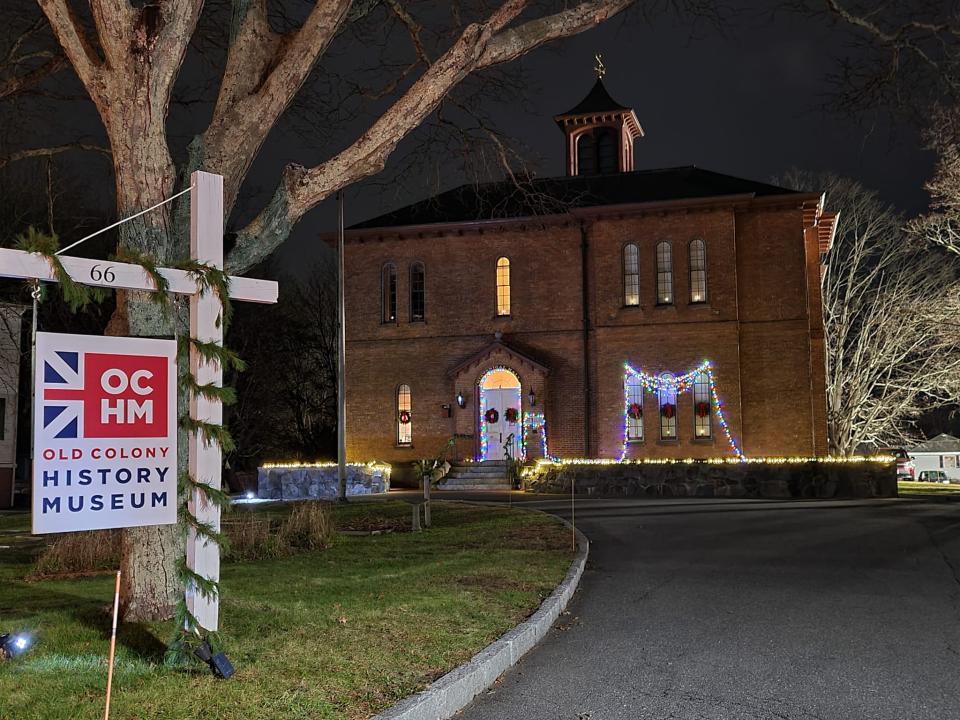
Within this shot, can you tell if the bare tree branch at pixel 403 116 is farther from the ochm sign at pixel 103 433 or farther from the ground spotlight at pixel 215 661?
the ground spotlight at pixel 215 661

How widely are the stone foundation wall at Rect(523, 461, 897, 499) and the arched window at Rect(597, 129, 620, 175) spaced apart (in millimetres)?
14220

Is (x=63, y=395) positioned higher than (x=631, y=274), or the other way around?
(x=631, y=274)

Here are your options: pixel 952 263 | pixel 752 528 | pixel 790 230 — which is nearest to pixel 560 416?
pixel 790 230

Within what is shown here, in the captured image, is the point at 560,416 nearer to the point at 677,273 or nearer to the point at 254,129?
the point at 677,273

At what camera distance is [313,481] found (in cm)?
2820

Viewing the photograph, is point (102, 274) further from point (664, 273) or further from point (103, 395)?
point (664, 273)

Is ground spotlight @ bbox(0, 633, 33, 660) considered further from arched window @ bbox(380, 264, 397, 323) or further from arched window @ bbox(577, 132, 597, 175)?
arched window @ bbox(577, 132, 597, 175)

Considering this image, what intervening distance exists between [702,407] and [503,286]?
25.9 ft

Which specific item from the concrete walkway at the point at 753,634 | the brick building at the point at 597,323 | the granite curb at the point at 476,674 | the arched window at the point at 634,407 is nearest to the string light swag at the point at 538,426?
the brick building at the point at 597,323

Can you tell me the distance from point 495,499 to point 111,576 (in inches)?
556

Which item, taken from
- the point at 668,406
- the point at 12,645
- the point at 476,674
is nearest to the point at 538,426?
the point at 668,406

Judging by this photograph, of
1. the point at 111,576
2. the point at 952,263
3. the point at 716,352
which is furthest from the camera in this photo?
the point at 952,263

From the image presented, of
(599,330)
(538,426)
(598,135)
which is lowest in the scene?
(538,426)

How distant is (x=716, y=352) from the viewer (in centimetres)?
2861
